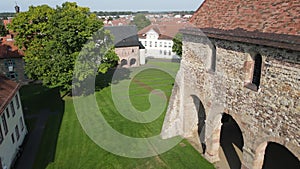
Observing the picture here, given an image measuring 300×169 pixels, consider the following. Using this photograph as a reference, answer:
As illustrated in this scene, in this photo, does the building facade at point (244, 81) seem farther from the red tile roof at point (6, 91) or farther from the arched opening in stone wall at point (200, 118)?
the red tile roof at point (6, 91)

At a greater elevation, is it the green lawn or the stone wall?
the stone wall

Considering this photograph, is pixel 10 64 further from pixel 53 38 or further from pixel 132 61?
pixel 132 61

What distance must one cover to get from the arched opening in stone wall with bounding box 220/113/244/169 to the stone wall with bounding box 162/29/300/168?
1.31 m

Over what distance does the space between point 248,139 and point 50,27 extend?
82.7 feet

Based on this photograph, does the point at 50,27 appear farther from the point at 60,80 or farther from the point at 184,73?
the point at 184,73

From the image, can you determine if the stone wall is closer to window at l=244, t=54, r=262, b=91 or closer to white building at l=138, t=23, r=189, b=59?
window at l=244, t=54, r=262, b=91

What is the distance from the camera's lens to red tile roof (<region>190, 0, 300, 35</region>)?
39.7 ft

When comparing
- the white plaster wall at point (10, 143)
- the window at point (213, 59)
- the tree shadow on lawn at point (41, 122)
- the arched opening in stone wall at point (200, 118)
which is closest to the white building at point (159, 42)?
the tree shadow on lawn at point (41, 122)

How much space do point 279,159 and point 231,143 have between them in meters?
3.64

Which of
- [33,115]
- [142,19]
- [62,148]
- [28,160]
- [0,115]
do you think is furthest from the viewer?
[142,19]

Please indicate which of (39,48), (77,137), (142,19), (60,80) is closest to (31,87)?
(39,48)

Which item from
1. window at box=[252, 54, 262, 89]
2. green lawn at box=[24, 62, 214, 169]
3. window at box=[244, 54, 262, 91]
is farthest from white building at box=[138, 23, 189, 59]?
window at box=[252, 54, 262, 89]

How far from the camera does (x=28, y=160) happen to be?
763 inches

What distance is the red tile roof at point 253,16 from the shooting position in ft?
39.7
